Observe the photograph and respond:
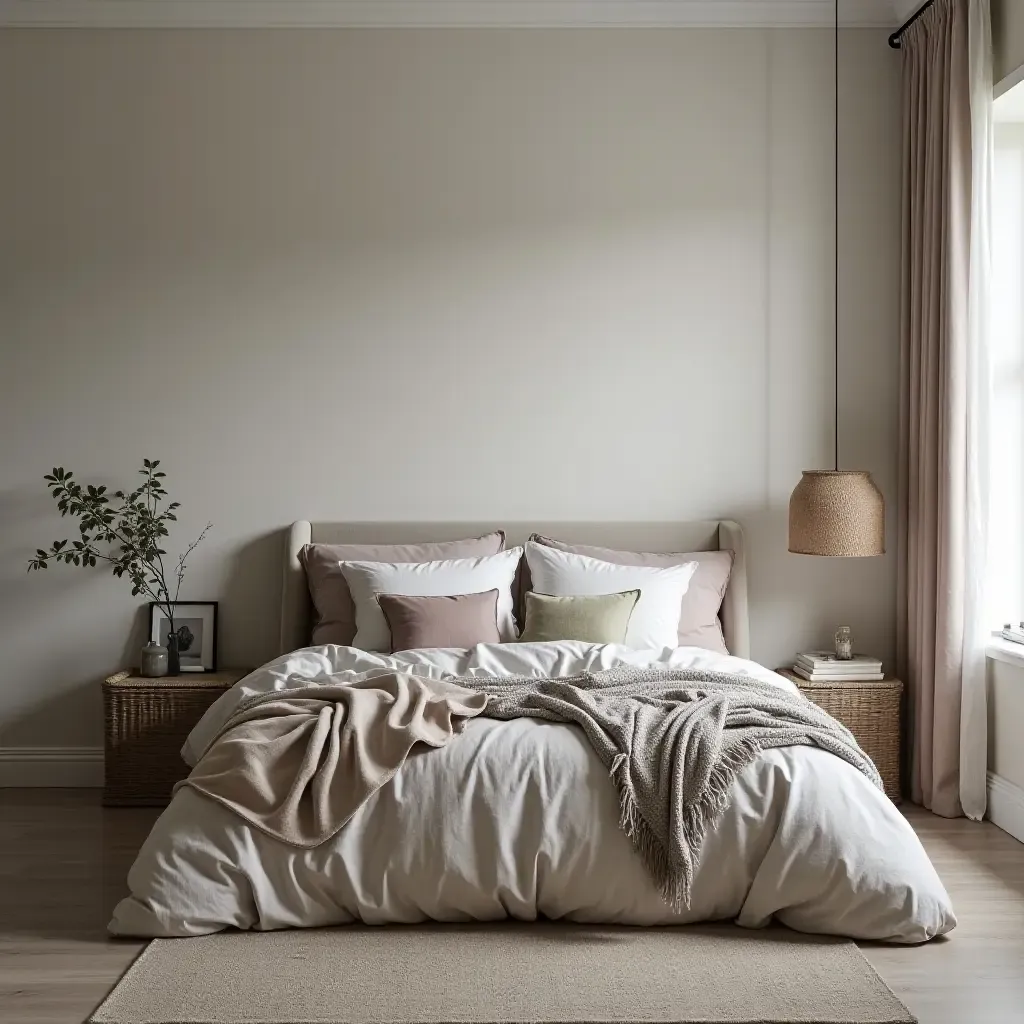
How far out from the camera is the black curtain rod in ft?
14.3

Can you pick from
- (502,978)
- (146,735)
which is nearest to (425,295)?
(146,735)

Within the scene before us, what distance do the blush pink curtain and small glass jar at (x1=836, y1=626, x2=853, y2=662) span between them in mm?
249

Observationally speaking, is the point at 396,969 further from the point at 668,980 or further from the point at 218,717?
the point at 218,717

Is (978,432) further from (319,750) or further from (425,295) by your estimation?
(319,750)

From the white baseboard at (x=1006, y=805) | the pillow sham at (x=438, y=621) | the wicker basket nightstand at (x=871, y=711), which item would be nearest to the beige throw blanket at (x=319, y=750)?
the pillow sham at (x=438, y=621)

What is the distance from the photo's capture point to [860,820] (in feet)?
9.25

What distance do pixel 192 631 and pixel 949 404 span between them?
3.09 m

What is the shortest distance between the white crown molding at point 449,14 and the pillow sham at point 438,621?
2377mm

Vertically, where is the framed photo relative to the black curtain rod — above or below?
below

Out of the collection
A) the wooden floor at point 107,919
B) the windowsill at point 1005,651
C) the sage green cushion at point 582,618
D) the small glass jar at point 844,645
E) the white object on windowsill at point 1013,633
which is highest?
the sage green cushion at point 582,618

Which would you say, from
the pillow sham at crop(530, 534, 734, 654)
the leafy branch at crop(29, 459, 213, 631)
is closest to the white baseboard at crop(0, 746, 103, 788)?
the leafy branch at crop(29, 459, 213, 631)

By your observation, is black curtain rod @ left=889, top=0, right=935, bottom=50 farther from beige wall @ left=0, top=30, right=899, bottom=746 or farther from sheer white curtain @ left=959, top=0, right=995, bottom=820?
sheer white curtain @ left=959, top=0, right=995, bottom=820

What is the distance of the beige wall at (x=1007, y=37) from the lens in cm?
381

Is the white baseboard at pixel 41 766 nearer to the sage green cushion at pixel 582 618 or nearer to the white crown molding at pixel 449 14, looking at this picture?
the sage green cushion at pixel 582 618
